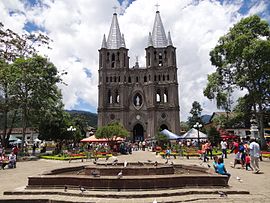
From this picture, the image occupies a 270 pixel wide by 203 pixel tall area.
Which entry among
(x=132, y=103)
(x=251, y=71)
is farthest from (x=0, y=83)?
(x=132, y=103)

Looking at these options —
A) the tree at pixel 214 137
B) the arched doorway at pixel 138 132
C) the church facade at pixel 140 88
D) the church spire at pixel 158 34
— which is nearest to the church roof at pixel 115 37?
the church facade at pixel 140 88

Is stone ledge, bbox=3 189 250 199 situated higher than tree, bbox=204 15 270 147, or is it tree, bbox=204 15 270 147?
tree, bbox=204 15 270 147

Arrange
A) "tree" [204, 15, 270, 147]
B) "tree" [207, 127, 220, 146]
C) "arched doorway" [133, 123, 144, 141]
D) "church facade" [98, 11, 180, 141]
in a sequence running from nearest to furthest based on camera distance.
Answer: "tree" [204, 15, 270, 147] < "tree" [207, 127, 220, 146] < "church facade" [98, 11, 180, 141] < "arched doorway" [133, 123, 144, 141]

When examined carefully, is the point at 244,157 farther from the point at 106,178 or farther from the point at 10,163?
the point at 10,163

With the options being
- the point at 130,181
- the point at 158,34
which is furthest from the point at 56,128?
the point at 158,34

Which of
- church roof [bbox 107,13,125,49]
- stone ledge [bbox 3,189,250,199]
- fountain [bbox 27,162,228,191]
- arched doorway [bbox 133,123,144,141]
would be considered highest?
church roof [bbox 107,13,125,49]

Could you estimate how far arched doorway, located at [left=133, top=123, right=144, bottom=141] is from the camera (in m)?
55.1

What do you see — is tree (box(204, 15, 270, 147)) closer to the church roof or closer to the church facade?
the church facade

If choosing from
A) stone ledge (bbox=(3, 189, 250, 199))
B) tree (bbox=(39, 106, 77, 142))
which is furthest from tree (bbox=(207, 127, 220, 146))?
stone ledge (bbox=(3, 189, 250, 199))

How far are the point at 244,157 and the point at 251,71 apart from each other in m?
13.5

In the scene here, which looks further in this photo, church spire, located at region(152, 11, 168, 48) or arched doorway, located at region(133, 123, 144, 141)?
church spire, located at region(152, 11, 168, 48)

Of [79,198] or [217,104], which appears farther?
[217,104]

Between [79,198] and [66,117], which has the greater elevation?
Answer: [66,117]

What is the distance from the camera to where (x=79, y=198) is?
22.0 feet
